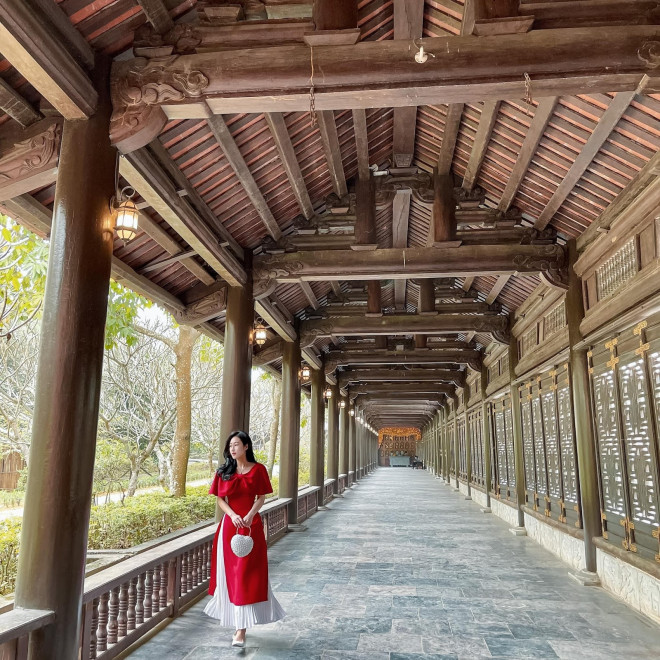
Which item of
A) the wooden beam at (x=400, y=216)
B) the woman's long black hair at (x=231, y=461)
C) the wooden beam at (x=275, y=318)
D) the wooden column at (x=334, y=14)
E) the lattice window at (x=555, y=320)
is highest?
the wooden beam at (x=400, y=216)

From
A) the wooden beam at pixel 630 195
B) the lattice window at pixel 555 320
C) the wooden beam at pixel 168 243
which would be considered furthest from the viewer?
the lattice window at pixel 555 320

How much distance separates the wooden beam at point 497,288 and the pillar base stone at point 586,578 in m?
4.34

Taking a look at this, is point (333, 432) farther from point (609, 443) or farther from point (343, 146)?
point (343, 146)

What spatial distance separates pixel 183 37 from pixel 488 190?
4.44 m

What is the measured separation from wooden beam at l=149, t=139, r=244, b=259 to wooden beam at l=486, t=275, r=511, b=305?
14.4ft

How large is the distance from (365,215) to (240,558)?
175 inches

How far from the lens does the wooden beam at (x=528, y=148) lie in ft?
16.1

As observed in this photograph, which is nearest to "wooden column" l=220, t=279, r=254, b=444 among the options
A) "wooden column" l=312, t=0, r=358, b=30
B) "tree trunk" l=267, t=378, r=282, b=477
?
"wooden column" l=312, t=0, r=358, b=30

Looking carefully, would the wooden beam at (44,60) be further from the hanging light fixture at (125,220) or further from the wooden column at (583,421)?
the wooden column at (583,421)

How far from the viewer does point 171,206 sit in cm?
493

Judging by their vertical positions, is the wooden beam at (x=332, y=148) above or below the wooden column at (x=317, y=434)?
above

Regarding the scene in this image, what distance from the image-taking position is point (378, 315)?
9.72m

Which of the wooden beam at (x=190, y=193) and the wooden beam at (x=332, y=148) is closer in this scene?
the wooden beam at (x=190, y=193)

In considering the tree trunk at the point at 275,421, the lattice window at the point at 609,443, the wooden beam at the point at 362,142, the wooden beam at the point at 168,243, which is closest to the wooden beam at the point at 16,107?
the wooden beam at the point at 168,243
